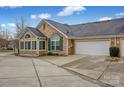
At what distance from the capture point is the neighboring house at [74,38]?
55.2 ft

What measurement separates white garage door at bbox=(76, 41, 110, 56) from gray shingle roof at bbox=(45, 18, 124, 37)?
0.88 metres

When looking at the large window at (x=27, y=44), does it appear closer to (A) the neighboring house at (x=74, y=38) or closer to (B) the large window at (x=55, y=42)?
(A) the neighboring house at (x=74, y=38)

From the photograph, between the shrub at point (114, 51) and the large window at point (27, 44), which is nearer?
the shrub at point (114, 51)

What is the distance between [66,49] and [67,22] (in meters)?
5.80

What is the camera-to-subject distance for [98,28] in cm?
1889

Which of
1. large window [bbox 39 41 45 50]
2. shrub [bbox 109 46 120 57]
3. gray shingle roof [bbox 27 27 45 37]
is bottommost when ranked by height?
shrub [bbox 109 46 120 57]

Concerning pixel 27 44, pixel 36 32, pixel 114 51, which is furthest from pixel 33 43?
pixel 114 51

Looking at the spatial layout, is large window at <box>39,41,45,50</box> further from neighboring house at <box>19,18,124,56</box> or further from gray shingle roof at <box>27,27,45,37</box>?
gray shingle roof at <box>27,27,45,37</box>

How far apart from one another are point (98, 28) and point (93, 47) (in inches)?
92.8

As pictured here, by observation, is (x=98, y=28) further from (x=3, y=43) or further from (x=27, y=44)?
(x=3, y=43)

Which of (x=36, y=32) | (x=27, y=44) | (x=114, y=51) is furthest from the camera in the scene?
(x=27, y=44)

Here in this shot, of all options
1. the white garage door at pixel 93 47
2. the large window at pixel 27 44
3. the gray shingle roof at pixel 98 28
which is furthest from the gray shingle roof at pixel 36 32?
the white garage door at pixel 93 47

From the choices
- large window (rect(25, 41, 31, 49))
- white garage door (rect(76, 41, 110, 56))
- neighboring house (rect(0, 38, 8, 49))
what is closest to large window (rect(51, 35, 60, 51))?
white garage door (rect(76, 41, 110, 56))

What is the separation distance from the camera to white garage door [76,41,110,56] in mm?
16903
